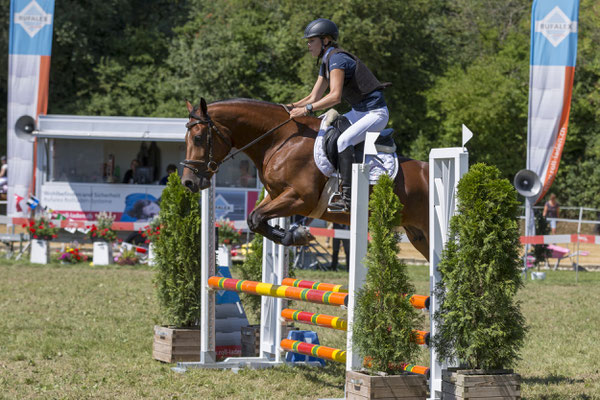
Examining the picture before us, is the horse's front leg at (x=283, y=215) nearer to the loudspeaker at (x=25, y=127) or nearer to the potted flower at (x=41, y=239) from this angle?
the potted flower at (x=41, y=239)

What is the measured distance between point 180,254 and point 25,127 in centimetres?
1200

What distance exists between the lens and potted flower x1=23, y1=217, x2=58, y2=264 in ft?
55.4

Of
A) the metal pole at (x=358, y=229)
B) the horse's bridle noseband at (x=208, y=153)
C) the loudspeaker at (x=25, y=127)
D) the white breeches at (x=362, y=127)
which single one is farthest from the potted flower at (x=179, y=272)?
the loudspeaker at (x=25, y=127)

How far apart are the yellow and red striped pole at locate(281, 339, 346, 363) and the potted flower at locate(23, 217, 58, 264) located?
35.8ft

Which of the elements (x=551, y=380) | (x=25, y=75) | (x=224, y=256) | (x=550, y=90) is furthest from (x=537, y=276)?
(x=25, y=75)

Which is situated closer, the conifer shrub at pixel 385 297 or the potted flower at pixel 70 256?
the conifer shrub at pixel 385 297

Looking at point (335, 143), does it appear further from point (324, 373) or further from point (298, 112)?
point (324, 373)

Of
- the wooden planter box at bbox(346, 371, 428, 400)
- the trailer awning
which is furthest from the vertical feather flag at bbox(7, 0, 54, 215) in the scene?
the wooden planter box at bbox(346, 371, 428, 400)

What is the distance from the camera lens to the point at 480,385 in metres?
4.95

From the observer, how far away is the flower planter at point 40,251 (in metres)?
16.9

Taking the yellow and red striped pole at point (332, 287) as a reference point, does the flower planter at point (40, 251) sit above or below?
below

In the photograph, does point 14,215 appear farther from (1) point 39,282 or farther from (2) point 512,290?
(2) point 512,290

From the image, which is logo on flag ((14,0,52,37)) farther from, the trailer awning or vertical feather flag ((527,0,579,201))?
vertical feather flag ((527,0,579,201))

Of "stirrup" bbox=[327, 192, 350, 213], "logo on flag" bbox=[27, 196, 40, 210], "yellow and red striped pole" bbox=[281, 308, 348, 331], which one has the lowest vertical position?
"yellow and red striped pole" bbox=[281, 308, 348, 331]
